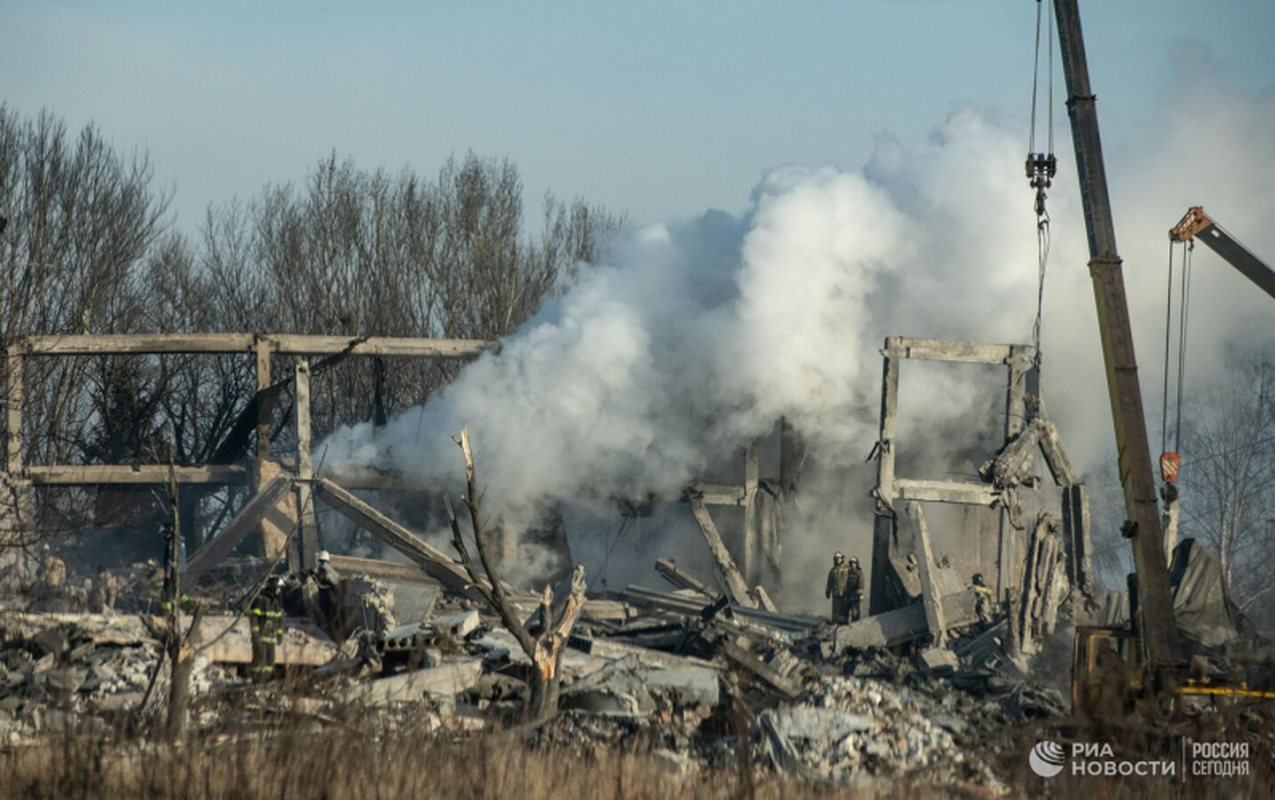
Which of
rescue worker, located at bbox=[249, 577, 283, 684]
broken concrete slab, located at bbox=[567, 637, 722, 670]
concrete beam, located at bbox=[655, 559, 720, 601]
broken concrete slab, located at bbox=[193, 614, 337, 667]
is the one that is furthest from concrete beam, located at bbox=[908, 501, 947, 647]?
rescue worker, located at bbox=[249, 577, 283, 684]

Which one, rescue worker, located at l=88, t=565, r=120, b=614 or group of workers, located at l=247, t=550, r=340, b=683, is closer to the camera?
group of workers, located at l=247, t=550, r=340, b=683

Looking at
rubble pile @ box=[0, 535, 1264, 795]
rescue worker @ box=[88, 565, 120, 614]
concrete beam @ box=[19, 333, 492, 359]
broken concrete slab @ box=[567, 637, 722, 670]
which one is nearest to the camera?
rubble pile @ box=[0, 535, 1264, 795]

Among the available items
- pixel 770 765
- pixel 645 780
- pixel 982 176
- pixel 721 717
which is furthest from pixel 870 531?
pixel 645 780

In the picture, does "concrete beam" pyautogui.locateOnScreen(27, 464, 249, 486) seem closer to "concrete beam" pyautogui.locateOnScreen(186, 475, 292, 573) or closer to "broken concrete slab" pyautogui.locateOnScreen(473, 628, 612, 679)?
"concrete beam" pyautogui.locateOnScreen(186, 475, 292, 573)

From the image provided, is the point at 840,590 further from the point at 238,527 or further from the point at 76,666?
the point at 76,666

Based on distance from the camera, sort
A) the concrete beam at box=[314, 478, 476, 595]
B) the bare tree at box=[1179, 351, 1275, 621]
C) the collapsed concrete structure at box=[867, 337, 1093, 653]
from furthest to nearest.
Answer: the bare tree at box=[1179, 351, 1275, 621] → the concrete beam at box=[314, 478, 476, 595] → the collapsed concrete structure at box=[867, 337, 1093, 653]

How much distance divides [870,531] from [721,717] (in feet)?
42.3

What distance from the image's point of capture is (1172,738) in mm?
10297

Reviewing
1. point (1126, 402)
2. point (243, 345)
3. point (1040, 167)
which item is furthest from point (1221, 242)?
point (243, 345)
